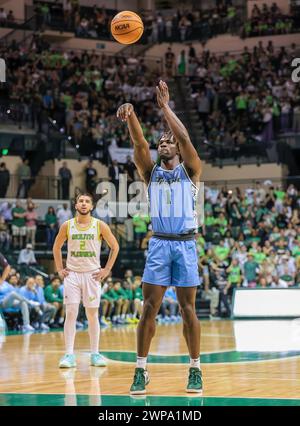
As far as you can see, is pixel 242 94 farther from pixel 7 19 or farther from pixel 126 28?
pixel 126 28

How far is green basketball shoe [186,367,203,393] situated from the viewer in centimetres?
807

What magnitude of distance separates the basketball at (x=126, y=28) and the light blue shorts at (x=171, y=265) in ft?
13.2

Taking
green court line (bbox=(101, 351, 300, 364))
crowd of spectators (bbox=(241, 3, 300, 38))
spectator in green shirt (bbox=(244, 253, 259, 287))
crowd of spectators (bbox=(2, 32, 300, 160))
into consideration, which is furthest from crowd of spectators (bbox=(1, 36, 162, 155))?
green court line (bbox=(101, 351, 300, 364))

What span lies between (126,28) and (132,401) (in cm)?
571

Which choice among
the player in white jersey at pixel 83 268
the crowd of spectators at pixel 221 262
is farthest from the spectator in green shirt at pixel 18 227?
the player in white jersey at pixel 83 268

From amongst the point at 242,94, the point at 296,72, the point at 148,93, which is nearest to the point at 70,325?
the point at 296,72

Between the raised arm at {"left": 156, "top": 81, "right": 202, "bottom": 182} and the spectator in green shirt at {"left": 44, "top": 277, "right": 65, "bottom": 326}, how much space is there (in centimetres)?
1201

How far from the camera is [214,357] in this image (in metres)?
12.1

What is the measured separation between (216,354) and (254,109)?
64.5 ft

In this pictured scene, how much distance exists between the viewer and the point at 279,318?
69.2ft

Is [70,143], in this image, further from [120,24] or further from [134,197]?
[120,24]

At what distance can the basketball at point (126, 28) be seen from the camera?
11336 millimetres

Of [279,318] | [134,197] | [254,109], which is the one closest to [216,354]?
[279,318]

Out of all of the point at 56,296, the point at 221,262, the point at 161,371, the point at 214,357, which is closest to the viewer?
the point at 161,371
